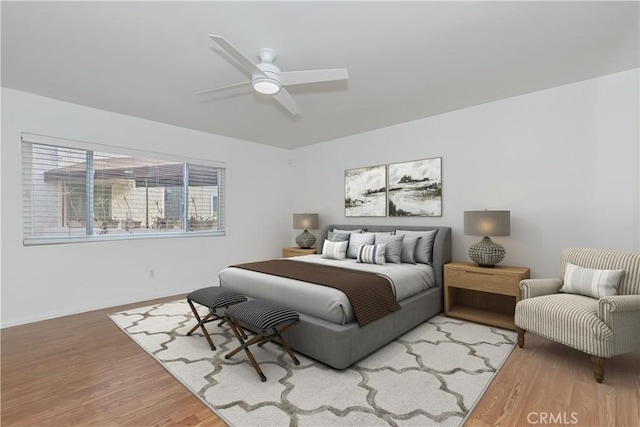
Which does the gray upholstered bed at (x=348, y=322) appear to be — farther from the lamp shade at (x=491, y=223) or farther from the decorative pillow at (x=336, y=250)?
the decorative pillow at (x=336, y=250)

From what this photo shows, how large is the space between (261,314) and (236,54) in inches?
75.1

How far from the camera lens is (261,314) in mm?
2350

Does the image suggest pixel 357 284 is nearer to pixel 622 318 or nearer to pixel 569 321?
pixel 569 321

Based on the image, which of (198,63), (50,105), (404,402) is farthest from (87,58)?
(404,402)

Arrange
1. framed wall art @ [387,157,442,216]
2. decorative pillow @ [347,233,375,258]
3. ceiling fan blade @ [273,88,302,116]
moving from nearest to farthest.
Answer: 1. ceiling fan blade @ [273,88,302,116]
2. decorative pillow @ [347,233,375,258]
3. framed wall art @ [387,157,442,216]

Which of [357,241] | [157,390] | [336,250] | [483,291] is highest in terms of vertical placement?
[357,241]

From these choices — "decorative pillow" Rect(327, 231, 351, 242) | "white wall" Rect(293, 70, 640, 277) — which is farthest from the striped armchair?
"decorative pillow" Rect(327, 231, 351, 242)

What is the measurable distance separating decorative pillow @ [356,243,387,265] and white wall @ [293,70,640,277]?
104 cm

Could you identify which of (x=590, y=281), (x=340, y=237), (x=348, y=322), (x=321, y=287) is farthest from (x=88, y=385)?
(x=590, y=281)

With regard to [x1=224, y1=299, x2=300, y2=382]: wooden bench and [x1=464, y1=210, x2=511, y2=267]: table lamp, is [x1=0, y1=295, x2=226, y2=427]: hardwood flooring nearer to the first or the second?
[x1=224, y1=299, x2=300, y2=382]: wooden bench

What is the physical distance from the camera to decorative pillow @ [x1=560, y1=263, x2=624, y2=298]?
8.31 ft

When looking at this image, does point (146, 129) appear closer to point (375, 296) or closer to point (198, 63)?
A: point (198, 63)

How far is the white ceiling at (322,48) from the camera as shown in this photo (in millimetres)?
2156
